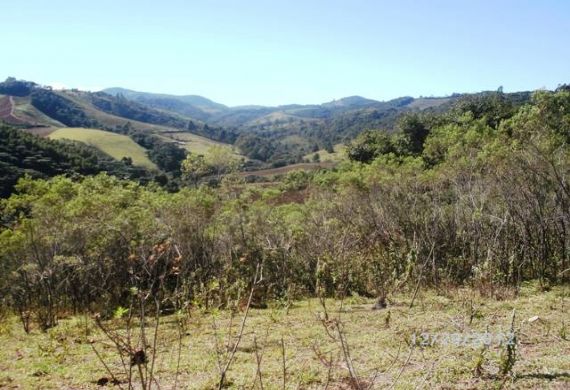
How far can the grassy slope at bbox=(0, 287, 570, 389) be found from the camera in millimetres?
5922

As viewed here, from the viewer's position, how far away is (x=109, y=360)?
25.3 feet

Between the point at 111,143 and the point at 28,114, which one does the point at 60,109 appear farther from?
the point at 111,143

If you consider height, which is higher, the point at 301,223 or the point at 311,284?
the point at 301,223

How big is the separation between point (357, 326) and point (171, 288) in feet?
26.6

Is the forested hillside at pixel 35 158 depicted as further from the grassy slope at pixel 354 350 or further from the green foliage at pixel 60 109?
the green foliage at pixel 60 109

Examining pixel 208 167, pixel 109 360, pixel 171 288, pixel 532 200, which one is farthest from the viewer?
pixel 208 167

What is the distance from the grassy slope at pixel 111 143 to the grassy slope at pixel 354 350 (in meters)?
76.7

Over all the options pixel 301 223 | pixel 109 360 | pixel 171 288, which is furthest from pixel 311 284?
pixel 109 360

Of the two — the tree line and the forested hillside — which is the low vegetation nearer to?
the tree line

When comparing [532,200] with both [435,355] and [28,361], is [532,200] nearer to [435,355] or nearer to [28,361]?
[435,355]

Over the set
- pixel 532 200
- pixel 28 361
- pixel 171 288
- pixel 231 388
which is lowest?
pixel 171 288

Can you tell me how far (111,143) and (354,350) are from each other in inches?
3685

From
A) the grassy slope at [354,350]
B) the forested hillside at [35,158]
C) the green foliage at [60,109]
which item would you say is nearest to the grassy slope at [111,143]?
the forested hillside at [35,158]

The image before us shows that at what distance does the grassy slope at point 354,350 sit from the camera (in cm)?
592
